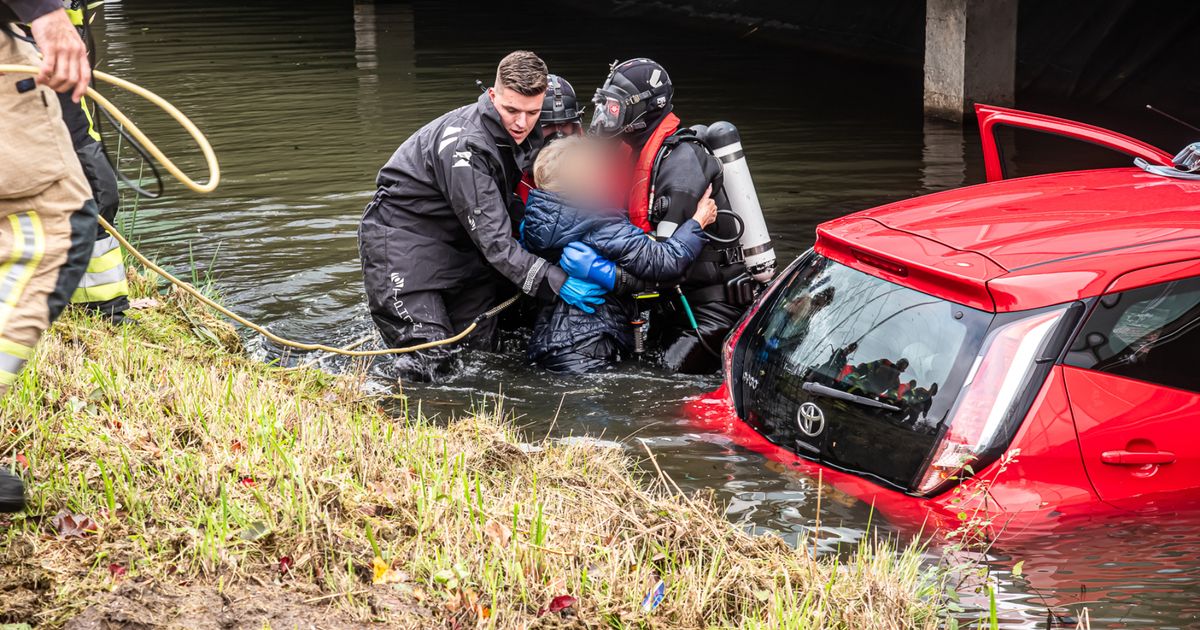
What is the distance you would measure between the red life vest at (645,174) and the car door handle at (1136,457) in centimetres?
299

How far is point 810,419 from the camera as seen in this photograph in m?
4.46

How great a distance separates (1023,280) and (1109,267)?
29 cm

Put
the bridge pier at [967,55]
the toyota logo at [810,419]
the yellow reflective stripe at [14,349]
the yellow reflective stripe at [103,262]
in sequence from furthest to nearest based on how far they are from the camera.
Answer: the bridge pier at [967,55], the yellow reflective stripe at [103,262], the toyota logo at [810,419], the yellow reflective stripe at [14,349]

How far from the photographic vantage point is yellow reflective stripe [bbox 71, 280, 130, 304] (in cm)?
633

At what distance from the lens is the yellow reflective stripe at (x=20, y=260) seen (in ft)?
10.4

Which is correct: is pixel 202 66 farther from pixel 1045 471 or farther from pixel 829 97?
pixel 1045 471

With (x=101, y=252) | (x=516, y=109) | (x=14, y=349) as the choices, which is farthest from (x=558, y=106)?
(x=14, y=349)

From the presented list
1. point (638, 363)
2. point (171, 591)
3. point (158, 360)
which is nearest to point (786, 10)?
point (638, 363)

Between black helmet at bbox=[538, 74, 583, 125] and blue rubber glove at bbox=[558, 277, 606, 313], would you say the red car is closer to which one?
blue rubber glove at bbox=[558, 277, 606, 313]

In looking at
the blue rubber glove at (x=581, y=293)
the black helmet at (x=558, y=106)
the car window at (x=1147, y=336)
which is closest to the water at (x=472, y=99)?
the blue rubber glove at (x=581, y=293)

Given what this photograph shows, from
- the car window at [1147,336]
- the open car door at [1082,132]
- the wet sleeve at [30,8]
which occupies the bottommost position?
the car window at [1147,336]

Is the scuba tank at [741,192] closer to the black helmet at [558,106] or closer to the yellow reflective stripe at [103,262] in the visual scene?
the black helmet at [558,106]

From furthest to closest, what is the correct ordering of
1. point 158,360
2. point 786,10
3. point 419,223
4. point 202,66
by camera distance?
point 786,10 → point 202,66 → point 419,223 → point 158,360

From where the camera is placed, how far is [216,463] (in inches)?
161
